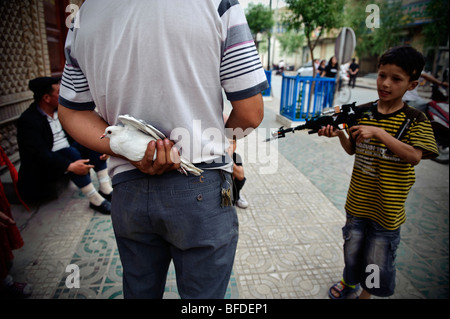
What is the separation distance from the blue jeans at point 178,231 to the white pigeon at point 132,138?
117mm

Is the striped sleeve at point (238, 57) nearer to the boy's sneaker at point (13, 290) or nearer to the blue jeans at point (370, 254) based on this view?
the blue jeans at point (370, 254)

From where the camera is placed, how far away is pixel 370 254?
1908 mm

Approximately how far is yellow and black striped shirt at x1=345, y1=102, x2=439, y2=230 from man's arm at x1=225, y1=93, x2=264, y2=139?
3.46 feet

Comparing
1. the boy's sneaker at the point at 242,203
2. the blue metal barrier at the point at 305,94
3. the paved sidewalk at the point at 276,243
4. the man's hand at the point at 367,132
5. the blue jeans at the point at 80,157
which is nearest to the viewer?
the man's hand at the point at 367,132

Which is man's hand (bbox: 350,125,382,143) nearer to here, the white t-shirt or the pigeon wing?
the white t-shirt

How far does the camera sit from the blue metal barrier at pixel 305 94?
7230 mm

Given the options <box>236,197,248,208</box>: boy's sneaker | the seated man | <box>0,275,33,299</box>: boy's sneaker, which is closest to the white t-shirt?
<box>0,275,33,299</box>: boy's sneaker

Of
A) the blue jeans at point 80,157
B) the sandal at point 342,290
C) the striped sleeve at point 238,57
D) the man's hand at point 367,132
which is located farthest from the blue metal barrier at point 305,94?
the striped sleeve at point 238,57

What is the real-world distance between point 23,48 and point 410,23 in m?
26.4

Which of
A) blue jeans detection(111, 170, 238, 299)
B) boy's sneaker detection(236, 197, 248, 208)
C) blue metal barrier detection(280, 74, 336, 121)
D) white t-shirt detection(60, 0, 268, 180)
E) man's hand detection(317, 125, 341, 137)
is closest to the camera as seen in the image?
white t-shirt detection(60, 0, 268, 180)

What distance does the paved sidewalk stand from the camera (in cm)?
231

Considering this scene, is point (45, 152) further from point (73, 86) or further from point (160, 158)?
point (160, 158)
